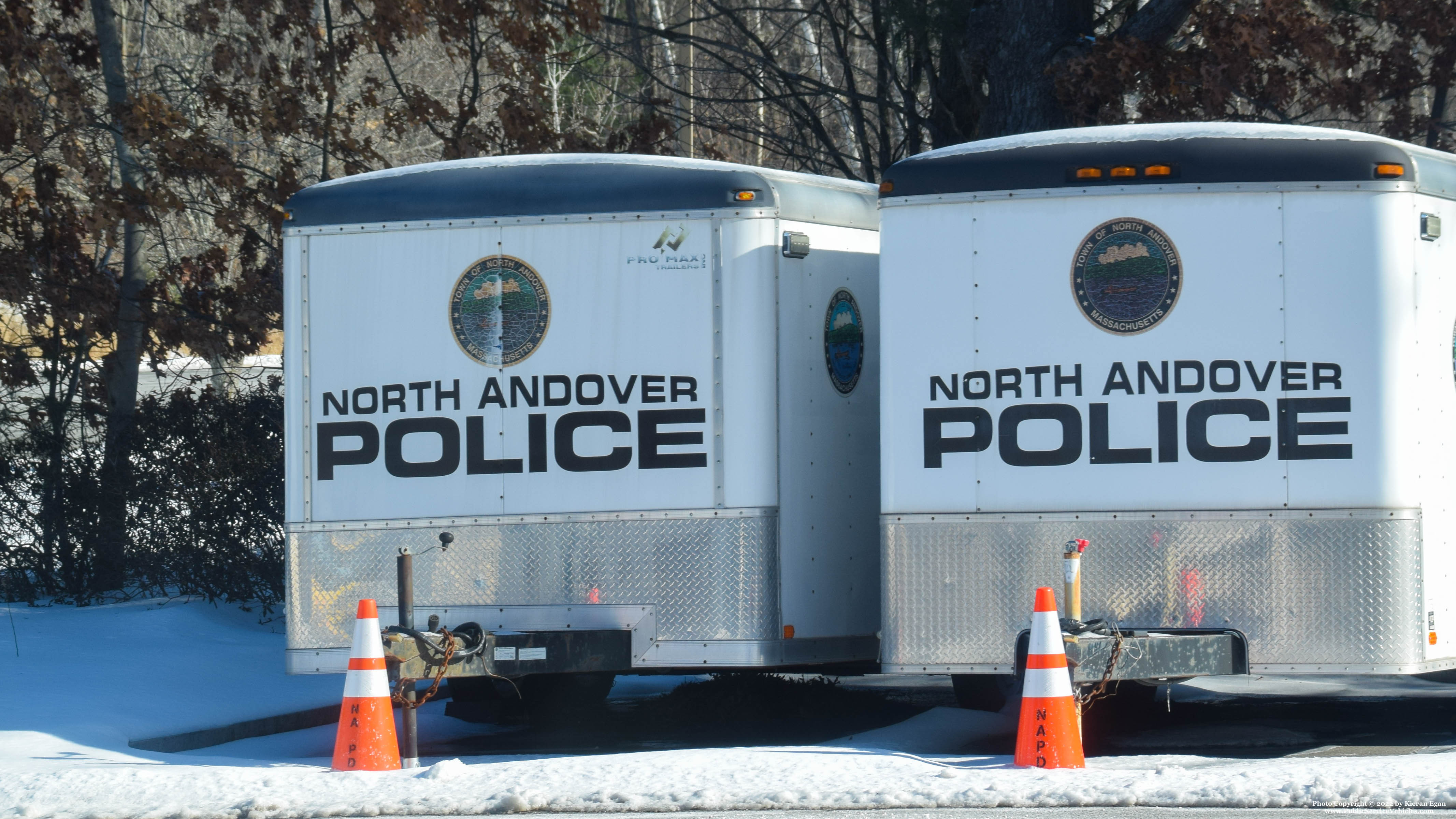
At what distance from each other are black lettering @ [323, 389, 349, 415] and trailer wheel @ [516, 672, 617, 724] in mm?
2103

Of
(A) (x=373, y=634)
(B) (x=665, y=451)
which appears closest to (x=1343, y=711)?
(B) (x=665, y=451)

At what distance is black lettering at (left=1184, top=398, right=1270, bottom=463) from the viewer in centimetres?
697

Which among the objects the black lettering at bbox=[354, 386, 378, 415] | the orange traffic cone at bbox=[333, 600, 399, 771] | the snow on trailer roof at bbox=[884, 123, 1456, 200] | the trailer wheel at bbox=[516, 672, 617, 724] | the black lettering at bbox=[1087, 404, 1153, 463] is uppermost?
the snow on trailer roof at bbox=[884, 123, 1456, 200]

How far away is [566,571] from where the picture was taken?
7.62m

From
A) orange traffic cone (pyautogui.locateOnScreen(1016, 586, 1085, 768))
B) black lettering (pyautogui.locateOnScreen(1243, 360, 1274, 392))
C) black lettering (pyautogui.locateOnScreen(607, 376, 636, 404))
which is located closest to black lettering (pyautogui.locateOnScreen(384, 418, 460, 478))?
black lettering (pyautogui.locateOnScreen(607, 376, 636, 404))

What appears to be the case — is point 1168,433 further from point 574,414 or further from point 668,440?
point 574,414

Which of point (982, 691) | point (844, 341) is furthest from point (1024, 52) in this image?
point (982, 691)

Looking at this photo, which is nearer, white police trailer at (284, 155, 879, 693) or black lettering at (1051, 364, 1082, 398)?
black lettering at (1051, 364, 1082, 398)

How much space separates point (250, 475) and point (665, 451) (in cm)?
620

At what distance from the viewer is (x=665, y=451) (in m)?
7.54

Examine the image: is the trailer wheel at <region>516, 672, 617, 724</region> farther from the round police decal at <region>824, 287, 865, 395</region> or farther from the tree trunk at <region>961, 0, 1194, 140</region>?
the tree trunk at <region>961, 0, 1194, 140</region>

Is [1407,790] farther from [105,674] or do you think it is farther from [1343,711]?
[105,674]

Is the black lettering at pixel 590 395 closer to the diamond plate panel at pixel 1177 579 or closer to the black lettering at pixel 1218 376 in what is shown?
the diamond plate panel at pixel 1177 579

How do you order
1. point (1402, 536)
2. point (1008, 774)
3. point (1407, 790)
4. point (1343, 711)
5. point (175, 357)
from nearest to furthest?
Result: point (1407, 790) → point (1008, 774) → point (1402, 536) → point (1343, 711) → point (175, 357)
